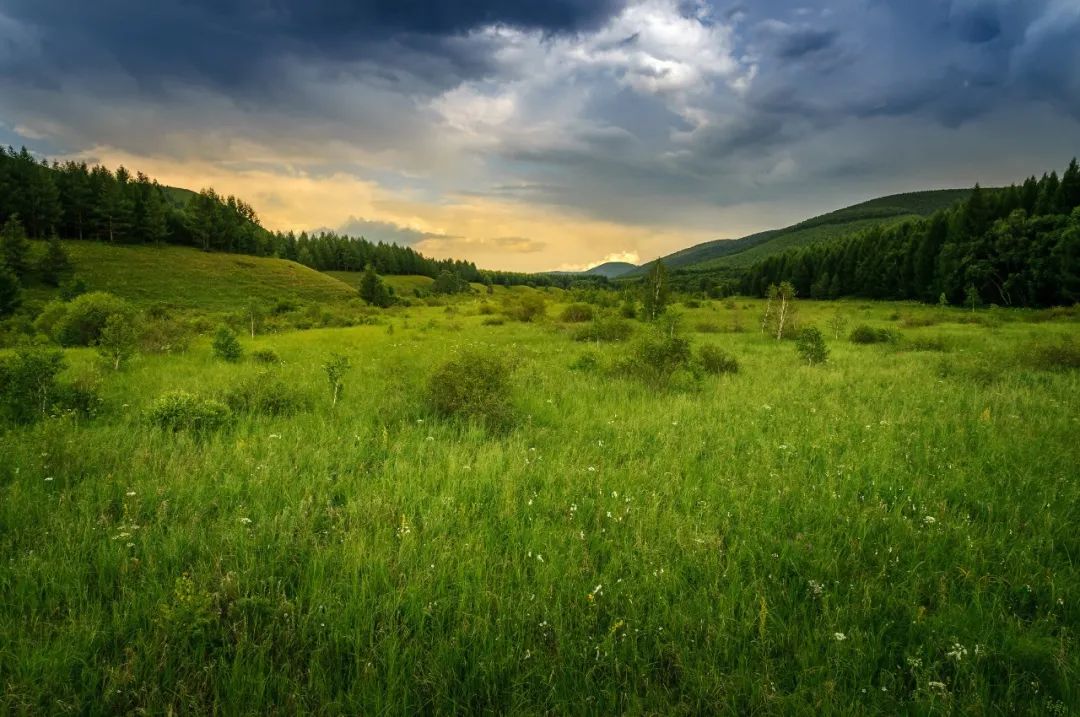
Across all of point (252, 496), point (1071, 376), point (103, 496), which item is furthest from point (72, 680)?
point (1071, 376)

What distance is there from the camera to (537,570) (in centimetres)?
407

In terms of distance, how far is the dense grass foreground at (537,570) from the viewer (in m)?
2.93

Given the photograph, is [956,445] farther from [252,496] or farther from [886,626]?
[252,496]

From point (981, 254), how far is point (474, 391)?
251ft

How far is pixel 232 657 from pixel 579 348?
2053cm

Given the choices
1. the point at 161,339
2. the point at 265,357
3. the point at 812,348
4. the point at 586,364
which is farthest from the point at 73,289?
the point at 812,348

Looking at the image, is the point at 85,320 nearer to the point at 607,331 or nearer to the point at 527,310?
the point at 607,331

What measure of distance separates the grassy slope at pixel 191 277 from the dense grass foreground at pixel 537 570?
217 ft

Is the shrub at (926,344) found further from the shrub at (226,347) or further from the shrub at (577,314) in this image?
the shrub at (226,347)

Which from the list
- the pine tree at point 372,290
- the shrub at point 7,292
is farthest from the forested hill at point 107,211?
the pine tree at point 372,290

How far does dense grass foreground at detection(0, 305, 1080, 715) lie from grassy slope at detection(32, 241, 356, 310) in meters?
66.3

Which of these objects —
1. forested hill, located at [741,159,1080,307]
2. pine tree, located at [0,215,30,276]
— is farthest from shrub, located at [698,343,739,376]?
pine tree, located at [0,215,30,276]

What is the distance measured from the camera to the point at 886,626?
11.2 feet

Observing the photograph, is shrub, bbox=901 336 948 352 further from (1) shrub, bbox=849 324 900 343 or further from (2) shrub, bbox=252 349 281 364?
(2) shrub, bbox=252 349 281 364
